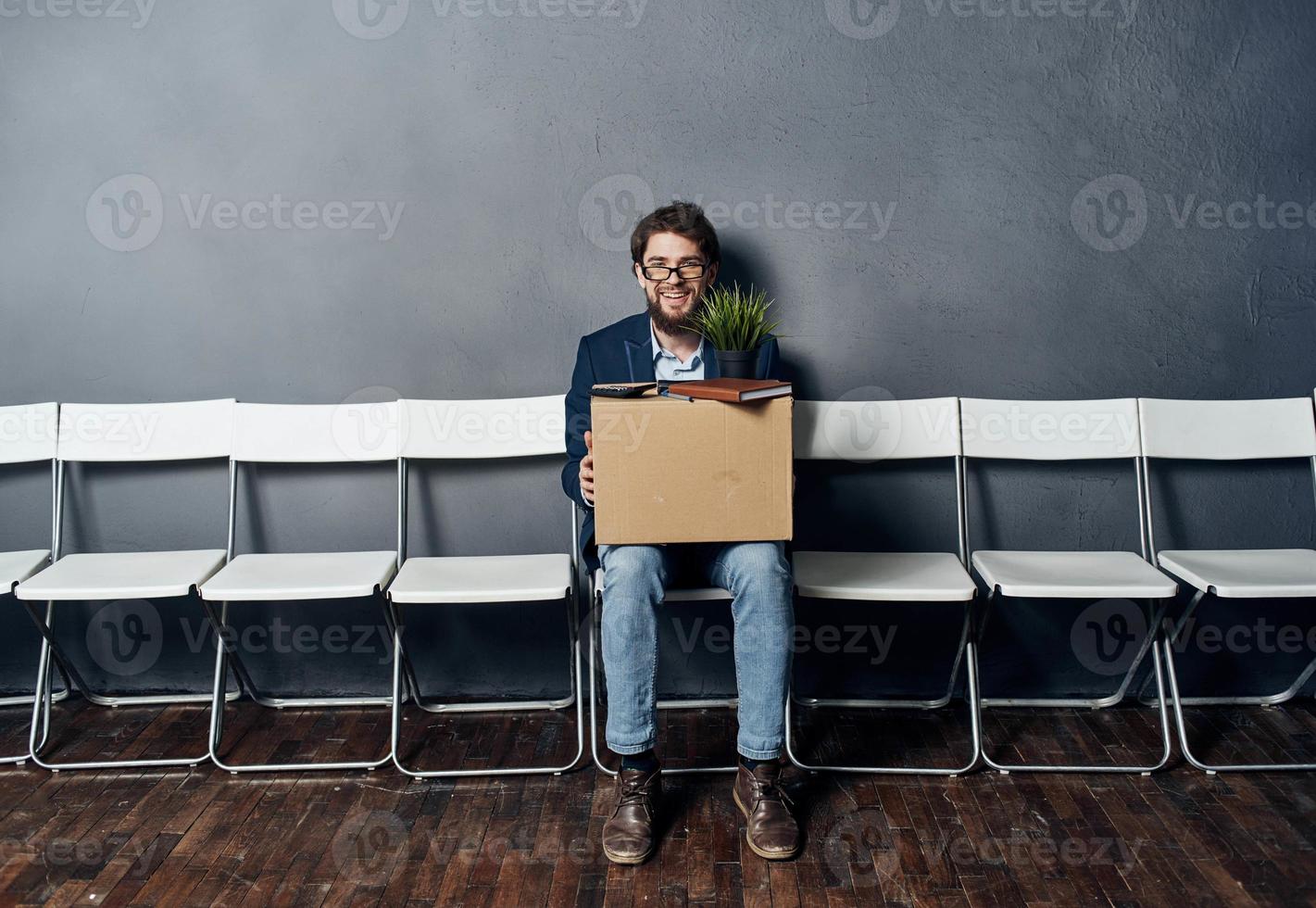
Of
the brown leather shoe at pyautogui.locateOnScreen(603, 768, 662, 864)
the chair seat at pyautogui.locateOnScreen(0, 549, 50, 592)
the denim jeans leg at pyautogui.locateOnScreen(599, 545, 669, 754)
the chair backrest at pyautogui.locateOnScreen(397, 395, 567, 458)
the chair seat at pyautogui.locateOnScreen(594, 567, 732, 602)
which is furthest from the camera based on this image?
the chair backrest at pyautogui.locateOnScreen(397, 395, 567, 458)

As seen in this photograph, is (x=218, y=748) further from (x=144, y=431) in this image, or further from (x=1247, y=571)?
(x=1247, y=571)

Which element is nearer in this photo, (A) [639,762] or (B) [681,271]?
(A) [639,762]

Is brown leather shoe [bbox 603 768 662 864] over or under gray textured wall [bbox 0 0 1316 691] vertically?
under

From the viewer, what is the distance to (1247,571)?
2.63 metres

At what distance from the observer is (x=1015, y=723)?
2.86 meters

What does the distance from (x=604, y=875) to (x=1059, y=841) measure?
1.01 meters

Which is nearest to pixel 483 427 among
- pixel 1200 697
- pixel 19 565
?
pixel 19 565

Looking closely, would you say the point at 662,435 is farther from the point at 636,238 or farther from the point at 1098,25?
the point at 1098,25

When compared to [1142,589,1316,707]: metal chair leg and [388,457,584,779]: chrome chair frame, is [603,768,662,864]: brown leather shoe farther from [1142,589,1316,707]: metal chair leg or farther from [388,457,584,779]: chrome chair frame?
[1142,589,1316,707]: metal chair leg

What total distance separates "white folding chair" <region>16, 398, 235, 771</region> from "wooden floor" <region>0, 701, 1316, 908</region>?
6.8 inches

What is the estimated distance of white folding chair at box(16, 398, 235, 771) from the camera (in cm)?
266

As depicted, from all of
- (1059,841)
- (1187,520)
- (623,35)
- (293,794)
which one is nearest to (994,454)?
(1187,520)

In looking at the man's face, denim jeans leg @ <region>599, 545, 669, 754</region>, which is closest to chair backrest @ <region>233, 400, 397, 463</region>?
the man's face

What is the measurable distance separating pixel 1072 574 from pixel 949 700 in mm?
617
